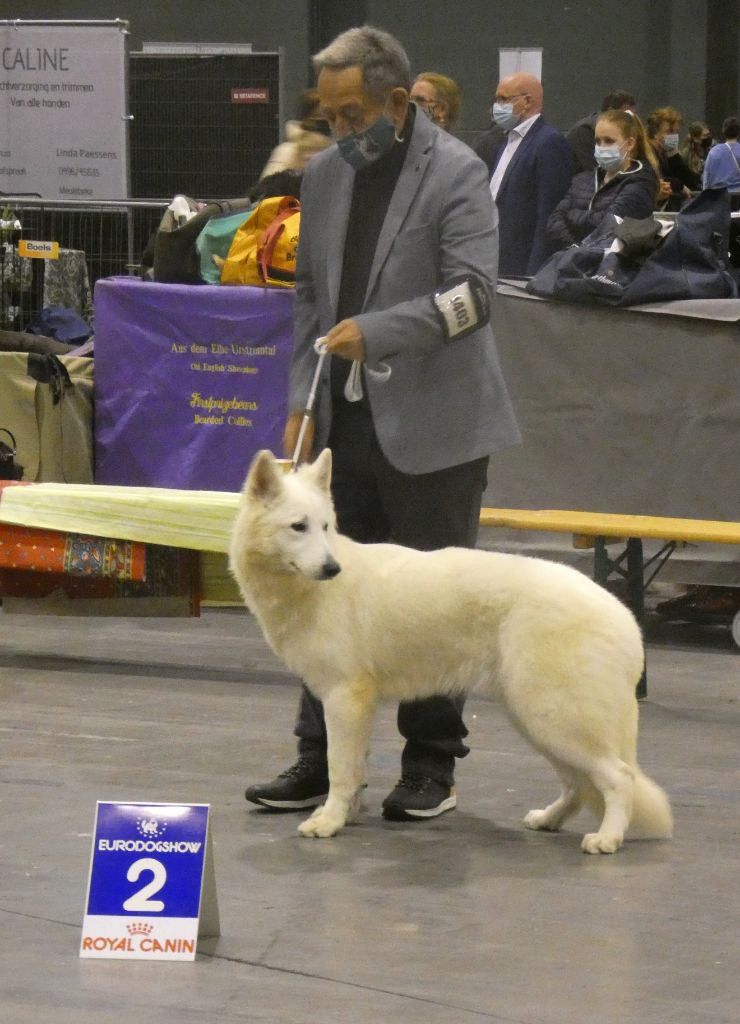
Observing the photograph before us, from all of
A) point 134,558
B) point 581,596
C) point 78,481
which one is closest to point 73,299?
point 78,481

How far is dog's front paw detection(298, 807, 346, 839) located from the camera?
4.48 metres

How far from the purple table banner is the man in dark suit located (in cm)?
131

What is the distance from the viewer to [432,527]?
15.4 feet

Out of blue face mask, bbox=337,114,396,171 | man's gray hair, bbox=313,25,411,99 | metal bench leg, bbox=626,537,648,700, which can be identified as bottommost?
metal bench leg, bbox=626,537,648,700

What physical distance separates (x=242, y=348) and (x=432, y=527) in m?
3.94

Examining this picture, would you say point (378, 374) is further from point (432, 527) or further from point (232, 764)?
point (232, 764)

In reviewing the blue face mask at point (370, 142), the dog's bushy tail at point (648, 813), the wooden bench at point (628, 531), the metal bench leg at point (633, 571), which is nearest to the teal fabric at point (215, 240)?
the wooden bench at point (628, 531)

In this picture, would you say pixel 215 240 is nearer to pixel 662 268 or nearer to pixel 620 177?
pixel 620 177

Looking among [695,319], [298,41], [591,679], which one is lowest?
[591,679]

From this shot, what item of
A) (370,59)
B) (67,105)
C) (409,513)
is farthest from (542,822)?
(67,105)

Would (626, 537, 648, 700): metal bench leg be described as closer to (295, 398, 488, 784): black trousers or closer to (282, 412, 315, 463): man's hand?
(295, 398, 488, 784): black trousers

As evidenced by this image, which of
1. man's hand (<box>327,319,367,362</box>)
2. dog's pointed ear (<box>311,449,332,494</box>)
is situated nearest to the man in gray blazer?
man's hand (<box>327,319,367,362</box>)

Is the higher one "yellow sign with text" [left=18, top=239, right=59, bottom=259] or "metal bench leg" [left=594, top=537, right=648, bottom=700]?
"yellow sign with text" [left=18, top=239, right=59, bottom=259]

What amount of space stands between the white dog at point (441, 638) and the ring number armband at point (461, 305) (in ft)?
1.51
